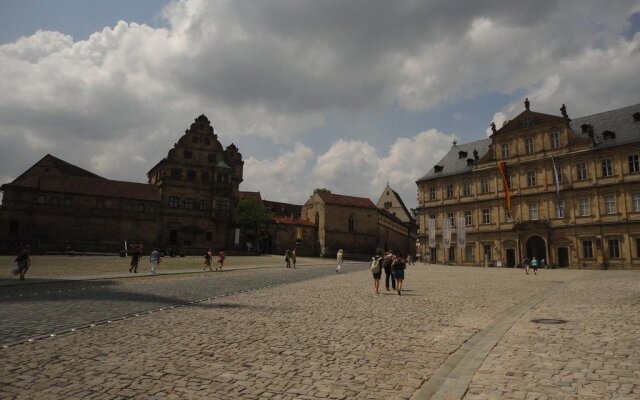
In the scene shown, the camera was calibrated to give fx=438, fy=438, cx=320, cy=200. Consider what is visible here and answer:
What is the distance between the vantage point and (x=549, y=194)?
Answer: 49.1m

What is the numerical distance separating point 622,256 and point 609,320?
3915 centimetres

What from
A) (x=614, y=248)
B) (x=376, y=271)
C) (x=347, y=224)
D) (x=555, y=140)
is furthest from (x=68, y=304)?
(x=347, y=224)

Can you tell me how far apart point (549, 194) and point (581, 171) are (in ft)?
13.0

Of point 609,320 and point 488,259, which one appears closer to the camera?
point 609,320

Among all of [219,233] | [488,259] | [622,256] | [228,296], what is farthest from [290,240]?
[228,296]

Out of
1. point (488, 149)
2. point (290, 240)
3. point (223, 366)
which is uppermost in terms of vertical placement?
point (488, 149)

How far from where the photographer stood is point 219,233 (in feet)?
208

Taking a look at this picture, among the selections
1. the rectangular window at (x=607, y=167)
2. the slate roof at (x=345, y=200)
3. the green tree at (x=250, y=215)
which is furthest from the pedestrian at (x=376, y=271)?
the slate roof at (x=345, y=200)

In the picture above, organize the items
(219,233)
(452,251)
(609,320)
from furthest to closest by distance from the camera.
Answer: (219,233) < (452,251) < (609,320)

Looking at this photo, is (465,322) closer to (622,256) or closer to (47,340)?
(47,340)

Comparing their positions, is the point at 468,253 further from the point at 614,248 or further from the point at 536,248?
the point at 614,248

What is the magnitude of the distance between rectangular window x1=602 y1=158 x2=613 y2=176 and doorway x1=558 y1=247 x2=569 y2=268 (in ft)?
29.0

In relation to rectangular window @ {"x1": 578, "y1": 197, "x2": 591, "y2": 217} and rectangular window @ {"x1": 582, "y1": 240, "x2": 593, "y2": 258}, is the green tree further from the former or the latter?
rectangular window @ {"x1": 582, "y1": 240, "x2": 593, "y2": 258}

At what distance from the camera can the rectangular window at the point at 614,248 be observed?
4359 centimetres
